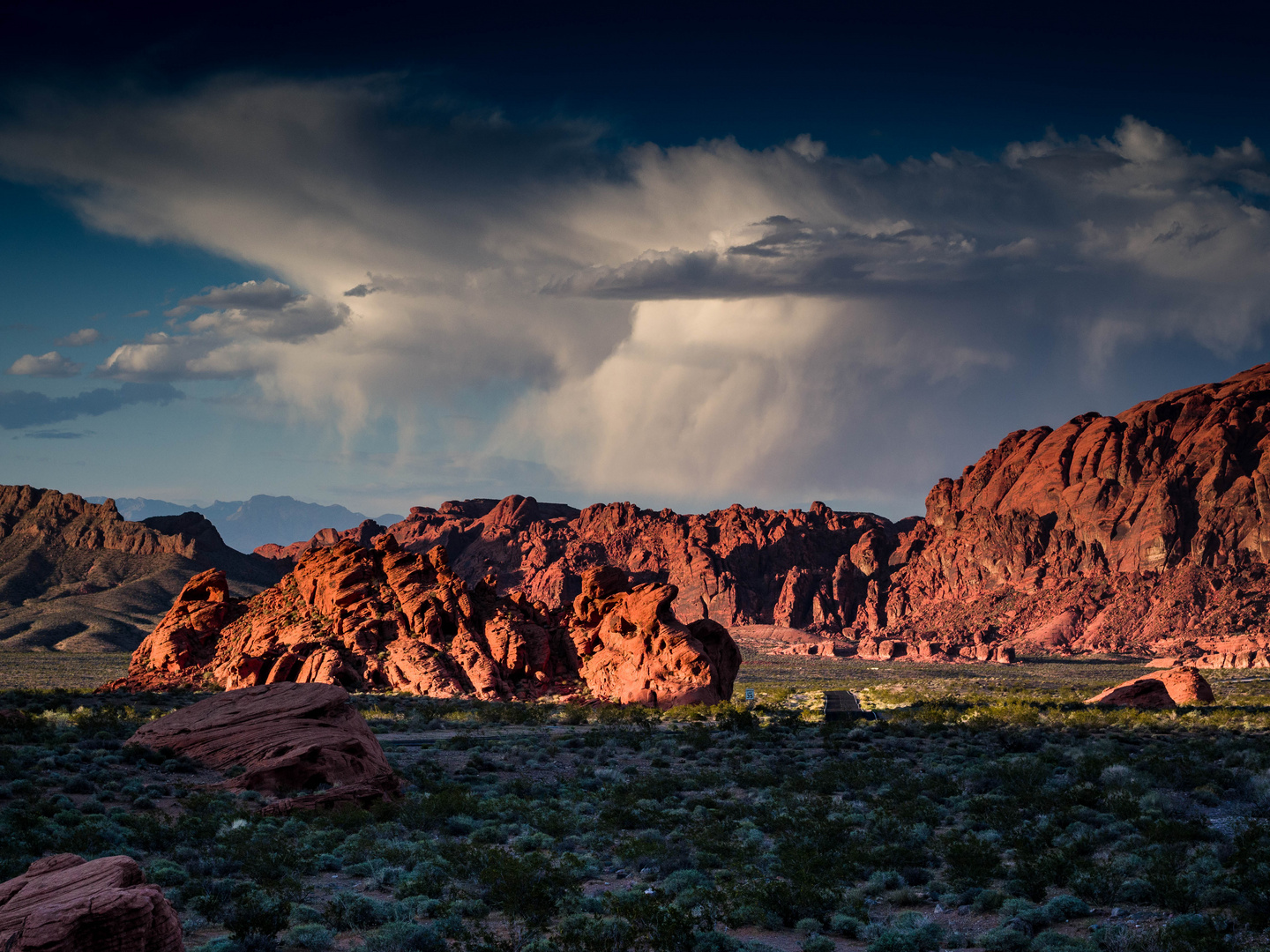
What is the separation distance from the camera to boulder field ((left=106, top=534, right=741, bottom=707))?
4519 centimetres

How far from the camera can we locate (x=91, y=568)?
15888cm

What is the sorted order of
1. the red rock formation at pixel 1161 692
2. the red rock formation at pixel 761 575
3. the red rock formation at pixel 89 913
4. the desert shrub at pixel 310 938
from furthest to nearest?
the red rock formation at pixel 761 575 < the red rock formation at pixel 1161 692 < the desert shrub at pixel 310 938 < the red rock formation at pixel 89 913

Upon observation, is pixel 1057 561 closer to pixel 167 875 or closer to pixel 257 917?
pixel 167 875

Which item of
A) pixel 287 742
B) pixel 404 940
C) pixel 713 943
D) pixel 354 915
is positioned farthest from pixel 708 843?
pixel 287 742

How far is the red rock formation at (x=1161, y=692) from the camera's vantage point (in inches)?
1572

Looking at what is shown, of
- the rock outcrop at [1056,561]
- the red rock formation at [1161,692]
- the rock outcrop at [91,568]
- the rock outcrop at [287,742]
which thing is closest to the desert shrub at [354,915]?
the rock outcrop at [287,742]

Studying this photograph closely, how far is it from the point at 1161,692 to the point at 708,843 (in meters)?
34.8

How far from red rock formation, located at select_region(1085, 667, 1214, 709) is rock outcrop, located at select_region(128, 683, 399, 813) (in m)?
35.2

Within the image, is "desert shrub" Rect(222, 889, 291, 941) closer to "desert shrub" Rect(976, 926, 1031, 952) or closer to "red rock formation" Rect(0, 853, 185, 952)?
"red rock formation" Rect(0, 853, 185, 952)

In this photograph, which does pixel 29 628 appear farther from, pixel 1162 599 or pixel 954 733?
pixel 1162 599

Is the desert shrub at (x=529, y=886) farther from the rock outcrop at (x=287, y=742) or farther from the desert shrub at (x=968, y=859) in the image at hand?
the rock outcrop at (x=287, y=742)

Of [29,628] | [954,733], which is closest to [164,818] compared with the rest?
[954,733]

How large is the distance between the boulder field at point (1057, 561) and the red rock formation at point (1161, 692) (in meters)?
62.7

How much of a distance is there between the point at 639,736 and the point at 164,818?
18534 mm
